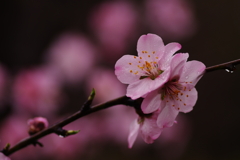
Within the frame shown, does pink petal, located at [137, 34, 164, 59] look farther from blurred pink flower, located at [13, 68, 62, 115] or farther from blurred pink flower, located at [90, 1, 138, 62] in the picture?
blurred pink flower, located at [90, 1, 138, 62]

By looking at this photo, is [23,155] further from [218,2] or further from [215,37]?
[218,2]

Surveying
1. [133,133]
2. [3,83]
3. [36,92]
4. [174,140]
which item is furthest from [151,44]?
[174,140]

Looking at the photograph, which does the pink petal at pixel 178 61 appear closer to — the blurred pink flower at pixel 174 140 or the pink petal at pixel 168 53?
the pink petal at pixel 168 53

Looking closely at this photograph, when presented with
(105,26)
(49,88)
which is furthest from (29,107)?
(105,26)

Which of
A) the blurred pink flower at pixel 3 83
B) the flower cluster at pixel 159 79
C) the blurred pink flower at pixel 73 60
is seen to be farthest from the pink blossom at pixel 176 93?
the blurred pink flower at pixel 73 60

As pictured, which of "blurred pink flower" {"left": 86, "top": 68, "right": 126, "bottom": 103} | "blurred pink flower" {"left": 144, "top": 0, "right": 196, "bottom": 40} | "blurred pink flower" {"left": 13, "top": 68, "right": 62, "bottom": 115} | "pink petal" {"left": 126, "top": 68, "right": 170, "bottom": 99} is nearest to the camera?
"pink petal" {"left": 126, "top": 68, "right": 170, "bottom": 99}

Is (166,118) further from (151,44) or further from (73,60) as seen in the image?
(73,60)

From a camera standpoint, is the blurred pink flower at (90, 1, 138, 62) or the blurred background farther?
the blurred pink flower at (90, 1, 138, 62)

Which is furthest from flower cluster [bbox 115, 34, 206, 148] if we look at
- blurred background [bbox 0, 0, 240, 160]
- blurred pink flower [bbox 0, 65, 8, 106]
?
blurred pink flower [bbox 0, 65, 8, 106]

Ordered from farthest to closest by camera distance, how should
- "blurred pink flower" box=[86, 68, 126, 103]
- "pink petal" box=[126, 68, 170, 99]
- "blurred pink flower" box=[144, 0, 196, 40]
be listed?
"blurred pink flower" box=[144, 0, 196, 40] < "blurred pink flower" box=[86, 68, 126, 103] < "pink petal" box=[126, 68, 170, 99]
